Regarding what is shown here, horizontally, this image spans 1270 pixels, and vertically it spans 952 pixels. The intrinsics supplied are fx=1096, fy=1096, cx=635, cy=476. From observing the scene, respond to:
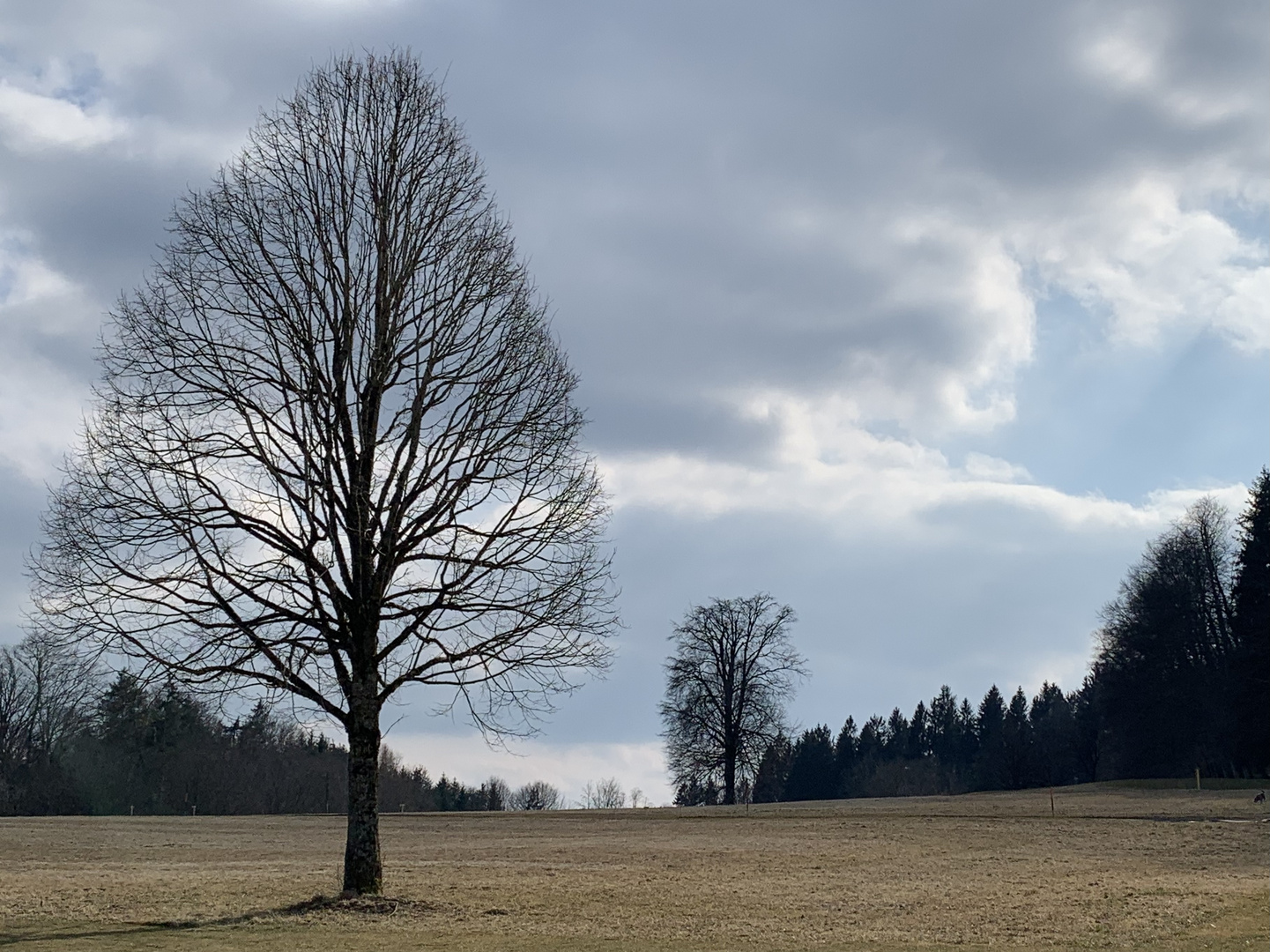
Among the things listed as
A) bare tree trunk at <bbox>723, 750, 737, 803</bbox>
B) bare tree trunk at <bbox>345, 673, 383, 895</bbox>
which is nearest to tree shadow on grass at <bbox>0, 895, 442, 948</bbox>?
bare tree trunk at <bbox>345, 673, 383, 895</bbox>

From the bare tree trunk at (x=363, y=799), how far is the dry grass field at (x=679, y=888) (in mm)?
674

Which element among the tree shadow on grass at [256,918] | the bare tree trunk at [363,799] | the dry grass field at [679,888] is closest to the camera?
the tree shadow on grass at [256,918]

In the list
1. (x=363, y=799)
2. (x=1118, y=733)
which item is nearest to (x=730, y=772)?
(x=1118, y=733)

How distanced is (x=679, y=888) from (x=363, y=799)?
22.5 feet

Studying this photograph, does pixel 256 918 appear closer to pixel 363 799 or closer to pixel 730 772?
pixel 363 799

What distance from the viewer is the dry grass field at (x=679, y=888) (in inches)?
593

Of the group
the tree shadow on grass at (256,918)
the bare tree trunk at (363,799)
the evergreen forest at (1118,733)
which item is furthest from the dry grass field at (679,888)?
the evergreen forest at (1118,733)

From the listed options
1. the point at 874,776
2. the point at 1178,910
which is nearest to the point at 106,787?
the point at 1178,910

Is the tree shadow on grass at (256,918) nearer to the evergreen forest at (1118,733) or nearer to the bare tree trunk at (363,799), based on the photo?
the bare tree trunk at (363,799)

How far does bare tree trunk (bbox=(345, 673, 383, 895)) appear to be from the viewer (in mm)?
17484

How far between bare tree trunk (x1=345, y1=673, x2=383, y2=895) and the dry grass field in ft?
2.21

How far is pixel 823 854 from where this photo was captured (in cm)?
2920

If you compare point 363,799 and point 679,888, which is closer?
point 363,799

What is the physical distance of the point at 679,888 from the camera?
21.0 m
